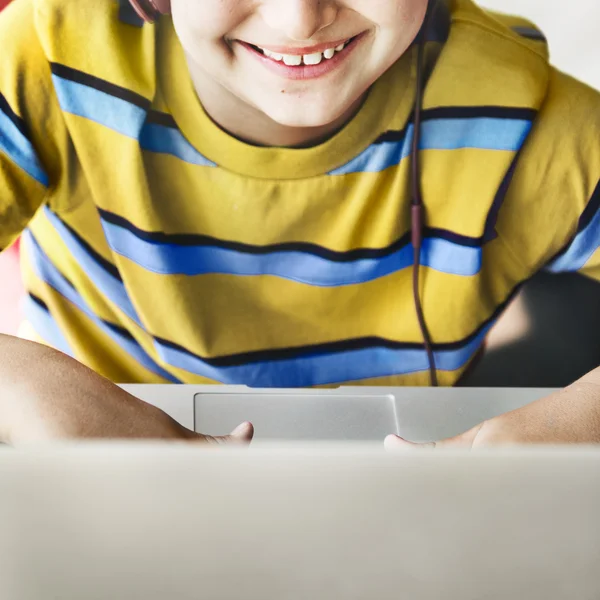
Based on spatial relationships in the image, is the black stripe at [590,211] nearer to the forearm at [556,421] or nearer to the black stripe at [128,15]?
the forearm at [556,421]

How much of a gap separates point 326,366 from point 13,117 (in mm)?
362

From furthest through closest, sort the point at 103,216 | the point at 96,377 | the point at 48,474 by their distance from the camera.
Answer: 1. the point at 103,216
2. the point at 96,377
3. the point at 48,474

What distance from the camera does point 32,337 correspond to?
665 mm

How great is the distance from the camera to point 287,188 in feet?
2.20

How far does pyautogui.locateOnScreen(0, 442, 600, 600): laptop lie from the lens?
0.25m

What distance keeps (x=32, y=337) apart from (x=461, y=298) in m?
0.41

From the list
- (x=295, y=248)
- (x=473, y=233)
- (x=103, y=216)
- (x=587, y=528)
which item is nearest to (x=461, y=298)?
(x=473, y=233)

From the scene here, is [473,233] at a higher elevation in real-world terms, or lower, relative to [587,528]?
lower

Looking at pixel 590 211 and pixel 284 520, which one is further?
pixel 590 211

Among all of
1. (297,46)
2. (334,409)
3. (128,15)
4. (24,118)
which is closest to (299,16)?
(297,46)

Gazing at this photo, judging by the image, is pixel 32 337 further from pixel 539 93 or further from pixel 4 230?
pixel 539 93

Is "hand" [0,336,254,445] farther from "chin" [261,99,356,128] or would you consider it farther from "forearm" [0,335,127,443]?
"chin" [261,99,356,128]

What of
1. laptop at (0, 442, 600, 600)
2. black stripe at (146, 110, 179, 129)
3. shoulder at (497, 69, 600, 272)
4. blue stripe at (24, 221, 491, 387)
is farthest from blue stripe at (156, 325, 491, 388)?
laptop at (0, 442, 600, 600)

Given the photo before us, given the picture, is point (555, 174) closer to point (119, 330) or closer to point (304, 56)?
point (304, 56)
